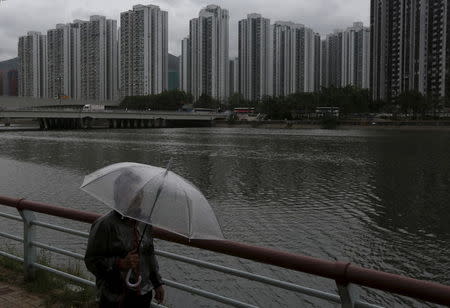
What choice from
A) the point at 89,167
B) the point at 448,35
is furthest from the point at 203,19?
the point at 89,167

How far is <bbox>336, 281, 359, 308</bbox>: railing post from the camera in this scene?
3004 millimetres

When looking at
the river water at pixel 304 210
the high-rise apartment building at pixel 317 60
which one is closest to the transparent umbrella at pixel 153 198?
the river water at pixel 304 210

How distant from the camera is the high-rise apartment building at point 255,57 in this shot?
173500 millimetres

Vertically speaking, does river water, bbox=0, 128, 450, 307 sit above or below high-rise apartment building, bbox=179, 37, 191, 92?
below

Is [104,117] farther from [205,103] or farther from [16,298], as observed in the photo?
[16,298]

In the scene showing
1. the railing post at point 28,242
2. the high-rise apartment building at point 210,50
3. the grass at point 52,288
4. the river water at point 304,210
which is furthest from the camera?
the high-rise apartment building at point 210,50

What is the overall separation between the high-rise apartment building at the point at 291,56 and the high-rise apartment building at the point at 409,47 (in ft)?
100

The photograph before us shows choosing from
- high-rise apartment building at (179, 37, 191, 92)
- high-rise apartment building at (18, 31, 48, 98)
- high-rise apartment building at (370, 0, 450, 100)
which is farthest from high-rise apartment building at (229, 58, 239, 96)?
high-rise apartment building at (18, 31, 48, 98)

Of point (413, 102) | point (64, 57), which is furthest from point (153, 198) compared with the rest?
point (64, 57)

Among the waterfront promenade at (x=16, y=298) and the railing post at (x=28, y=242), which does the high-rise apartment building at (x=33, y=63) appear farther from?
the waterfront promenade at (x=16, y=298)

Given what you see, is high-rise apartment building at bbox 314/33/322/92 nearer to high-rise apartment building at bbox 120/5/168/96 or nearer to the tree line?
the tree line

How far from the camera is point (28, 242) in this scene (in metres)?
5.17

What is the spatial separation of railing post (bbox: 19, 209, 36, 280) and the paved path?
211mm

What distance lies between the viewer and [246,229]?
551 inches
